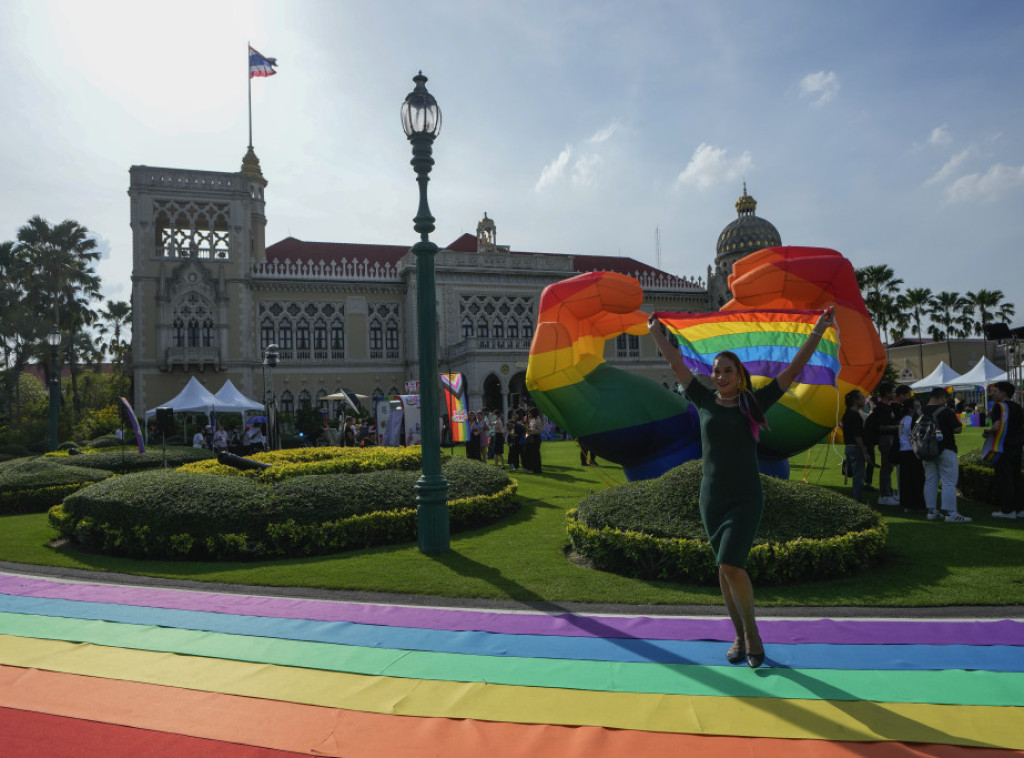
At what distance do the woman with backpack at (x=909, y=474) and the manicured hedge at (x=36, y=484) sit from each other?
15.0 m

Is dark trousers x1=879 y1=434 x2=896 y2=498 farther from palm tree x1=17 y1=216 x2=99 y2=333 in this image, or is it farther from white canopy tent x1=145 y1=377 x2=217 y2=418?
palm tree x1=17 y1=216 x2=99 y2=333

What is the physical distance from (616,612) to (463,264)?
3949 centimetres

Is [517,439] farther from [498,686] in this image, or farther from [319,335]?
[319,335]

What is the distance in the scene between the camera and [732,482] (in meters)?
4.28

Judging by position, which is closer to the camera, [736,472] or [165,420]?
[736,472]

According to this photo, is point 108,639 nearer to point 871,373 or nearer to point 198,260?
point 871,373

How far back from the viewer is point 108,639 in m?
5.42

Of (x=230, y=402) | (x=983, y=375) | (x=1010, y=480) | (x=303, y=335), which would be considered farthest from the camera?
(x=303, y=335)

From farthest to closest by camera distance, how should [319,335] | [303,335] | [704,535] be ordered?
[319,335]
[303,335]
[704,535]

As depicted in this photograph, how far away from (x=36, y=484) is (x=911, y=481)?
1574 centimetres

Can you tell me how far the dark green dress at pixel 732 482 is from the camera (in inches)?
167

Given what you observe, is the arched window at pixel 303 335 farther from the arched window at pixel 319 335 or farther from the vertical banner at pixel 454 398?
the vertical banner at pixel 454 398

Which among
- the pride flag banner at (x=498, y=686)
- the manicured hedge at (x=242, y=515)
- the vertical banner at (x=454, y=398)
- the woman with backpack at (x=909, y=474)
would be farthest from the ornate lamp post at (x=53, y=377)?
the woman with backpack at (x=909, y=474)

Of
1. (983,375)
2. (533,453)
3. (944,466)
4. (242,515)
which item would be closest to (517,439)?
(533,453)
